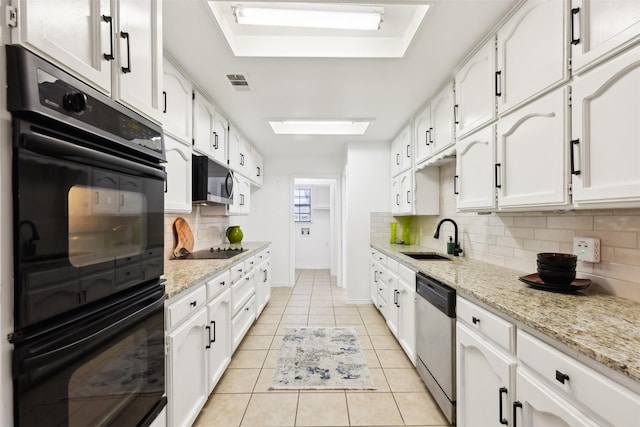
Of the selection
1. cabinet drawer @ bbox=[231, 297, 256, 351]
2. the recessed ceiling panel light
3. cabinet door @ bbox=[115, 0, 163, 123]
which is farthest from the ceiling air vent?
cabinet drawer @ bbox=[231, 297, 256, 351]

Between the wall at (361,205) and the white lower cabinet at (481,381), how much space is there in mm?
2541

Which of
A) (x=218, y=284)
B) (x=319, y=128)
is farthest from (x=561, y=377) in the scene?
(x=319, y=128)

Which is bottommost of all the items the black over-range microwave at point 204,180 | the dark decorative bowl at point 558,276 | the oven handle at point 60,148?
the dark decorative bowl at point 558,276

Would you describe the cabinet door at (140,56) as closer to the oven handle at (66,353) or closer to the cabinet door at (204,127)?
the oven handle at (66,353)

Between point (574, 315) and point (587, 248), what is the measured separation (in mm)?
537

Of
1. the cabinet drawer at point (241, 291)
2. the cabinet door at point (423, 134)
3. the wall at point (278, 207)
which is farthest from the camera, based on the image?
the wall at point (278, 207)

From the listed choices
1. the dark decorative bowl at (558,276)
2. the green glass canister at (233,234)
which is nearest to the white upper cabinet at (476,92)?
the dark decorative bowl at (558,276)

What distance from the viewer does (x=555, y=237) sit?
5.16ft

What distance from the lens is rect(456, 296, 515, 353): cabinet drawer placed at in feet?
3.68

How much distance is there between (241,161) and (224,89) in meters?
1.26

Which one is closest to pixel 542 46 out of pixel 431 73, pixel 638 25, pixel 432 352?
pixel 638 25

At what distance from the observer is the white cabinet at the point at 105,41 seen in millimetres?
652

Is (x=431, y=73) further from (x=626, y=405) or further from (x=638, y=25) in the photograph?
(x=626, y=405)

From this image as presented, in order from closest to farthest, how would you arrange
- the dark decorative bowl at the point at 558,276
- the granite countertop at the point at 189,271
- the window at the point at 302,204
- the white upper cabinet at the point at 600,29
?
1. the white upper cabinet at the point at 600,29
2. the dark decorative bowl at the point at 558,276
3. the granite countertop at the point at 189,271
4. the window at the point at 302,204
